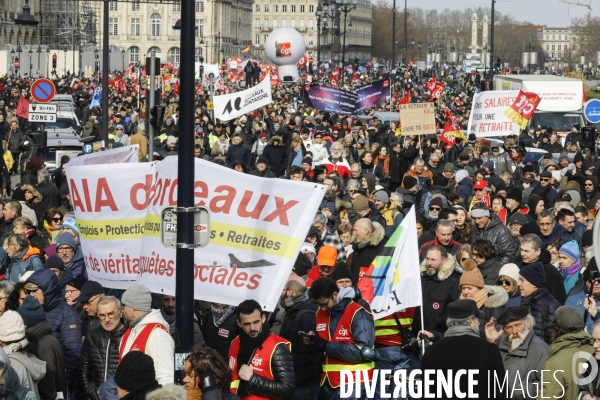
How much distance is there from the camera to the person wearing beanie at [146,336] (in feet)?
22.0

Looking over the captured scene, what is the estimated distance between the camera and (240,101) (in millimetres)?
23281

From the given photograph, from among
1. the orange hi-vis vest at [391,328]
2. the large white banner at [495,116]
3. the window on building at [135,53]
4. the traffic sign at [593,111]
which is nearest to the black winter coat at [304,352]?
the orange hi-vis vest at [391,328]

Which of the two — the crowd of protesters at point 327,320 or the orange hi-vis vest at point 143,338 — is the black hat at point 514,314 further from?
the orange hi-vis vest at point 143,338

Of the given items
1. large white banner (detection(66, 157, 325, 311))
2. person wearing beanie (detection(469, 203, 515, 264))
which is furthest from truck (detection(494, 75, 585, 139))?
large white banner (detection(66, 157, 325, 311))

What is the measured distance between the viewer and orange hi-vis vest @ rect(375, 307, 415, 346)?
812 cm

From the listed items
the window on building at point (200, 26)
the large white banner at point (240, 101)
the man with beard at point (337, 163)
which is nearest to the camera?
the man with beard at point (337, 163)

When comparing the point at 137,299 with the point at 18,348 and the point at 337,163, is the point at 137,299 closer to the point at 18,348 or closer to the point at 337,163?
the point at 18,348

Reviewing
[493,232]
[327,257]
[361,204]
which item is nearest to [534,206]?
[361,204]

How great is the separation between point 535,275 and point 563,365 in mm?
1711

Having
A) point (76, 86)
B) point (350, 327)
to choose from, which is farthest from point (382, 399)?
point (76, 86)

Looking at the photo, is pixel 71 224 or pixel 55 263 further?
pixel 71 224

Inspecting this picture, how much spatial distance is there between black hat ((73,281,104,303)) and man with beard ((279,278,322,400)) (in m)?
1.18

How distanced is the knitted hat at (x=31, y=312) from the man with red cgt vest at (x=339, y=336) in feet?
4.99

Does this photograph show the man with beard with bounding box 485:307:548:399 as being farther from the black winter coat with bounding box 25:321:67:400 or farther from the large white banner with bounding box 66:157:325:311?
the black winter coat with bounding box 25:321:67:400
